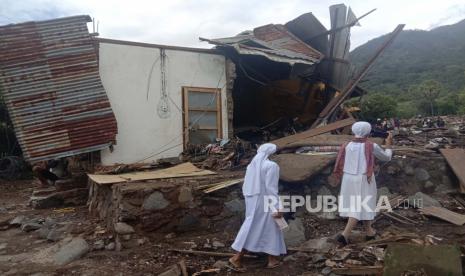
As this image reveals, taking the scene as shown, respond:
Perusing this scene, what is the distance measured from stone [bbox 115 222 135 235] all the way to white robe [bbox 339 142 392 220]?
287cm

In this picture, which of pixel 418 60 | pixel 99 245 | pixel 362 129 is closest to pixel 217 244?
pixel 99 245

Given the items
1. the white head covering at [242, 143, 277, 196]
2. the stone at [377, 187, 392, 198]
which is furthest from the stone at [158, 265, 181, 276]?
the stone at [377, 187, 392, 198]

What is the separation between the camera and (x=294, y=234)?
566 cm

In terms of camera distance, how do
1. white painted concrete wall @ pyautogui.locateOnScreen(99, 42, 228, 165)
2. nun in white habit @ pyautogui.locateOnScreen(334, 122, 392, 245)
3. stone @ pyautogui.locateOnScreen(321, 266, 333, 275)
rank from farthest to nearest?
white painted concrete wall @ pyautogui.locateOnScreen(99, 42, 228, 165) < nun in white habit @ pyautogui.locateOnScreen(334, 122, 392, 245) < stone @ pyautogui.locateOnScreen(321, 266, 333, 275)

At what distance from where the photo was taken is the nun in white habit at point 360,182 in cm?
508

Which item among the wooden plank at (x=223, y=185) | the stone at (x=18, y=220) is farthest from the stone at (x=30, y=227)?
the wooden plank at (x=223, y=185)

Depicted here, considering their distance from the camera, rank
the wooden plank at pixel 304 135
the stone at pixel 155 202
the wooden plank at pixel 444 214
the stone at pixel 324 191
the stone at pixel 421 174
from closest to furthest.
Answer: the wooden plank at pixel 444 214 < the stone at pixel 155 202 < the stone at pixel 324 191 < the stone at pixel 421 174 < the wooden plank at pixel 304 135

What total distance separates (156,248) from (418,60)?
5632 centimetres

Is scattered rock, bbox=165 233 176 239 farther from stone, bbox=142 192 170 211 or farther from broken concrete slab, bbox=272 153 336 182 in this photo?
broken concrete slab, bbox=272 153 336 182

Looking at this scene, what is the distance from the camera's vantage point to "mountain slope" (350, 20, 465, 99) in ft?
144

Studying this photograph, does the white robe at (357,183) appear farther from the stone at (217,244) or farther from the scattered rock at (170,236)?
the scattered rock at (170,236)

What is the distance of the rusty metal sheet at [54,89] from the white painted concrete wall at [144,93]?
31 centimetres

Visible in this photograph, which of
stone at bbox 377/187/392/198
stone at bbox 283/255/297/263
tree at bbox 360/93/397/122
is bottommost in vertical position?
stone at bbox 283/255/297/263

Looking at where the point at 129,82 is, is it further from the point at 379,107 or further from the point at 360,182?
the point at 379,107
